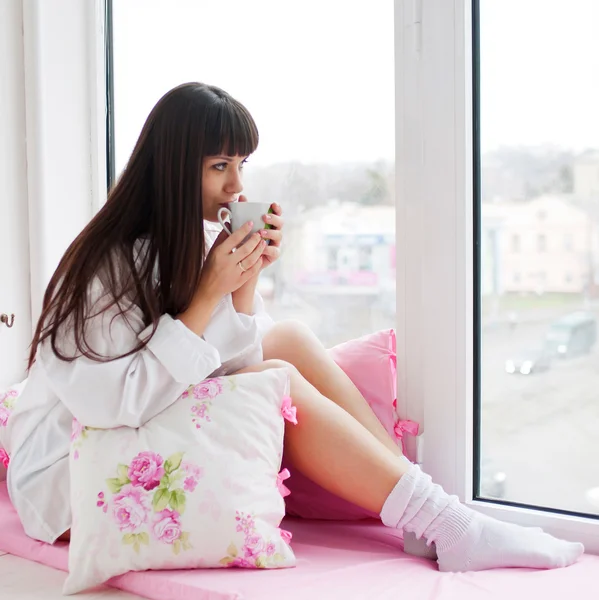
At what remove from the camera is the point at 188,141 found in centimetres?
124

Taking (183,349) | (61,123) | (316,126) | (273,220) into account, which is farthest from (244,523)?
(61,123)

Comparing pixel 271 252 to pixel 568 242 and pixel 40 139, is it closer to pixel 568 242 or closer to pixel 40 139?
pixel 568 242

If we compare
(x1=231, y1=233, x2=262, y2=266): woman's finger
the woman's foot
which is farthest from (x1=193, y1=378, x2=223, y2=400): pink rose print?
the woman's foot

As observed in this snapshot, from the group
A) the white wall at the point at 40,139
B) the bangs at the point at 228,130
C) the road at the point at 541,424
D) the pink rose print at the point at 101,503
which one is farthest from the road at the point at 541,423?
the white wall at the point at 40,139

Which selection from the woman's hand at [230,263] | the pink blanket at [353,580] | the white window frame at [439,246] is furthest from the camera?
the white window frame at [439,246]

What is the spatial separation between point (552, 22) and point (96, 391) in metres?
1.01

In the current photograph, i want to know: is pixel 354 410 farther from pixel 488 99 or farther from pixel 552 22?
pixel 552 22

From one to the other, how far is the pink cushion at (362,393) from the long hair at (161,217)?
0.38 meters

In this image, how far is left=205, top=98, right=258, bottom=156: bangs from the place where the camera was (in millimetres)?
1245

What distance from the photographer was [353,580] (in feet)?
3.51

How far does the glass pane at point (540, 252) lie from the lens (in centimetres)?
128

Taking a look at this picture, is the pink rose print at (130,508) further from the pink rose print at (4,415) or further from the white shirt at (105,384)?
the pink rose print at (4,415)

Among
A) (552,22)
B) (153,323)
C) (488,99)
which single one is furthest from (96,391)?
(552,22)

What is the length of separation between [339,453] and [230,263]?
360 millimetres
